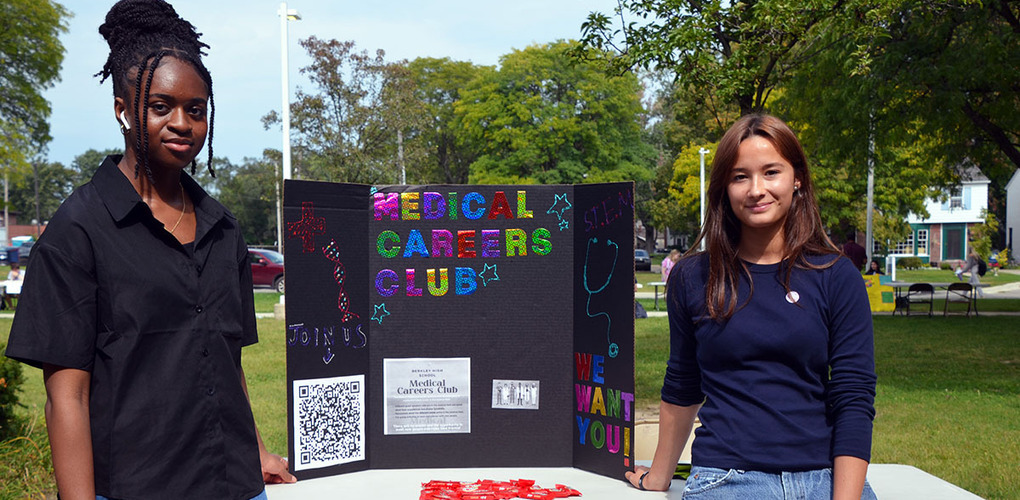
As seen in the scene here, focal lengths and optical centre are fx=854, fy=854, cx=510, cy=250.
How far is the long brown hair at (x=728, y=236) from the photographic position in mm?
2160

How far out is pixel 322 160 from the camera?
81.9ft

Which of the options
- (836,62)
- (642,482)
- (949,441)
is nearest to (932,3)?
(836,62)

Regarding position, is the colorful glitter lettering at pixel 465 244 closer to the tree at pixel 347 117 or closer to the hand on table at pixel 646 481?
the hand on table at pixel 646 481

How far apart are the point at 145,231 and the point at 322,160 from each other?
23.8 m

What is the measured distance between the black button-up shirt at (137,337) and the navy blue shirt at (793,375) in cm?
117

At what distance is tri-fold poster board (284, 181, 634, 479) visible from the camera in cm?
396

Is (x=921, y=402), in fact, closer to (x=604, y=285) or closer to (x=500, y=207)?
(x=604, y=285)

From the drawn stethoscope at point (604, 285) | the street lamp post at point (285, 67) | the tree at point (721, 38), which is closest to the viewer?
the drawn stethoscope at point (604, 285)

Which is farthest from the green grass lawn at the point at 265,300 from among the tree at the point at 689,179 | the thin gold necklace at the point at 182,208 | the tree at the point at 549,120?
the thin gold necklace at the point at 182,208

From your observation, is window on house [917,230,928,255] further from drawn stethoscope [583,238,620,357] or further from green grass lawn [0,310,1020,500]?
drawn stethoscope [583,238,620,357]

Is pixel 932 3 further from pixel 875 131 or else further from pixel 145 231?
pixel 145 231

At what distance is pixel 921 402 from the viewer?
903cm

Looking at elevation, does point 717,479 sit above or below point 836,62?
below

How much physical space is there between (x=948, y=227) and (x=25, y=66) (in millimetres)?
55822
